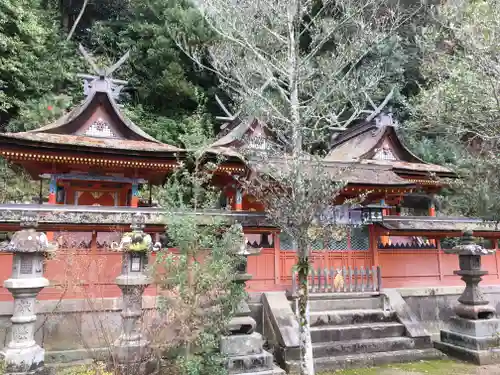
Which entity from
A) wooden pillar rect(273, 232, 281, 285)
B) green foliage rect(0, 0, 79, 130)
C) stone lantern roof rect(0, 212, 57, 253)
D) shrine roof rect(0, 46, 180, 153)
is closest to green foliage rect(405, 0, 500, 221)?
wooden pillar rect(273, 232, 281, 285)

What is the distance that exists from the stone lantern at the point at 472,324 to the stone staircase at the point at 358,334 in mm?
745

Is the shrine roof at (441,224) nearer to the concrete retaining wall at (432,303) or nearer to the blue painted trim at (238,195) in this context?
the concrete retaining wall at (432,303)

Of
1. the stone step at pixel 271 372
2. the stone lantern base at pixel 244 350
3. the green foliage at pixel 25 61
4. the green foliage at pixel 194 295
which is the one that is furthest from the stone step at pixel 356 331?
the green foliage at pixel 25 61

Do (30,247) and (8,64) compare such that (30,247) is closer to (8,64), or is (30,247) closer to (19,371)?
(19,371)

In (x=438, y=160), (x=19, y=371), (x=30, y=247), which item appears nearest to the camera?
(x=19, y=371)

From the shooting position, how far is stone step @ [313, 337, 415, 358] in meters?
8.05

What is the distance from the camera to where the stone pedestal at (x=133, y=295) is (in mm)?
5953

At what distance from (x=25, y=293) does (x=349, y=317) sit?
677cm

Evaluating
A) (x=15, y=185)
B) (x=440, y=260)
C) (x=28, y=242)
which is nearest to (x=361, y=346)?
(x=440, y=260)

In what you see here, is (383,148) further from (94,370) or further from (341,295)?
(94,370)

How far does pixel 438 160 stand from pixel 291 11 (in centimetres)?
1644

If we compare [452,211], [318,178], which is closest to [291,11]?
[318,178]

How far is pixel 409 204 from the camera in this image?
71.2 ft

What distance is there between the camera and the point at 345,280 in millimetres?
9602
